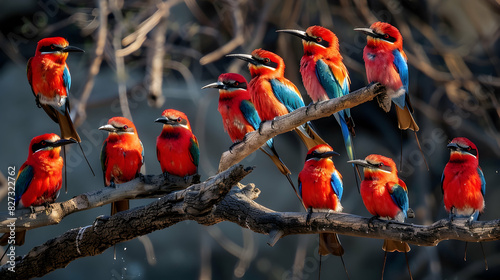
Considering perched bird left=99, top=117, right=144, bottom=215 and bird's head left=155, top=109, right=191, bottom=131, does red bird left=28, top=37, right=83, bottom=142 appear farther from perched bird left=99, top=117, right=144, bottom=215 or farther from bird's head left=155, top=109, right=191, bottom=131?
bird's head left=155, top=109, right=191, bottom=131

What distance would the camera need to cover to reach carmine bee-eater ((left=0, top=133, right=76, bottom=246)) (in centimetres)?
242

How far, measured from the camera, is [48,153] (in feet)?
7.96

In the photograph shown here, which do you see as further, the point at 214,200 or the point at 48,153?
the point at 48,153

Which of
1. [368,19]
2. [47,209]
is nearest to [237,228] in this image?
[368,19]

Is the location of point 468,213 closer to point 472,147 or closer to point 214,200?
point 472,147

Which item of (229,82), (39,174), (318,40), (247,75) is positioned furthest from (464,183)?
(247,75)

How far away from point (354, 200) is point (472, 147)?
2111mm

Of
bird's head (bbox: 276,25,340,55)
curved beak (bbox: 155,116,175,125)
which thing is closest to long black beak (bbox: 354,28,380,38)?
bird's head (bbox: 276,25,340,55)

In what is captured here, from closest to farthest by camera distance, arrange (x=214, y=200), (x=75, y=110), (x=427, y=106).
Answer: (x=214, y=200)
(x=75, y=110)
(x=427, y=106)

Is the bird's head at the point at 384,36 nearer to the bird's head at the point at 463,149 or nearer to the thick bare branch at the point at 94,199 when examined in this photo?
the bird's head at the point at 463,149

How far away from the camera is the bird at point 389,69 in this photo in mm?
2115

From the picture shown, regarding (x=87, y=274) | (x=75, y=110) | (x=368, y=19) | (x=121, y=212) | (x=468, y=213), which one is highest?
(x=368, y=19)

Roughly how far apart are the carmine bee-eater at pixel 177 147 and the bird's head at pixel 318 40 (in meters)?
0.63

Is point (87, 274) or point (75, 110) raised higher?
point (75, 110)
